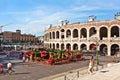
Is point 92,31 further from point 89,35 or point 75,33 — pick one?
point 75,33

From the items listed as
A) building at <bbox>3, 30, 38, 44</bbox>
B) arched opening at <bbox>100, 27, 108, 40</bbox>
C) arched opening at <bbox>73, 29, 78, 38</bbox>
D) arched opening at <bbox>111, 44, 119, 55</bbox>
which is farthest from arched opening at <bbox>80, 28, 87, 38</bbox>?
building at <bbox>3, 30, 38, 44</bbox>

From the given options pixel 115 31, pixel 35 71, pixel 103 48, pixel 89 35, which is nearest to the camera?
pixel 35 71

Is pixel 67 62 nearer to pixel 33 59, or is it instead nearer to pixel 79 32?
pixel 33 59

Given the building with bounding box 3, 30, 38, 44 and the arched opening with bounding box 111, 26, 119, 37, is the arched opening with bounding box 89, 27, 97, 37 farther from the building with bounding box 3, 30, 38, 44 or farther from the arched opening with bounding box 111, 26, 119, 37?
the building with bounding box 3, 30, 38, 44

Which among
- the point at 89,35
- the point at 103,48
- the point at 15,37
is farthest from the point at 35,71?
the point at 15,37

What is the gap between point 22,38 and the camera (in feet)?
421

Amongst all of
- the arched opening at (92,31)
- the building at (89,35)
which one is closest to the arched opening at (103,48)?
the building at (89,35)

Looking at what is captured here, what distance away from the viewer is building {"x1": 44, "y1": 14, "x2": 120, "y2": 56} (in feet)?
182

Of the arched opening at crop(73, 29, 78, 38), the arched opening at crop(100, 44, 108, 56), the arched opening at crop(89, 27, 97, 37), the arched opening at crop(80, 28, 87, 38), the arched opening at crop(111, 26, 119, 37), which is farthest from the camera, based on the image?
the arched opening at crop(73, 29, 78, 38)

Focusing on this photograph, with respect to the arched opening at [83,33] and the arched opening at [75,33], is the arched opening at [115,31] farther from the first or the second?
the arched opening at [75,33]

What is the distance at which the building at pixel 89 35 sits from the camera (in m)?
55.4

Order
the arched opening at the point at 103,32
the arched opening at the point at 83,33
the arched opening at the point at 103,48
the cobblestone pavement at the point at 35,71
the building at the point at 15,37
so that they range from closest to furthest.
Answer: the cobblestone pavement at the point at 35,71
the arched opening at the point at 103,48
the arched opening at the point at 103,32
the arched opening at the point at 83,33
the building at the point at 15,37

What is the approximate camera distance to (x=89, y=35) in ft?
198

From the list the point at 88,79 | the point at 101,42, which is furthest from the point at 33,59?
the point at 101,42
